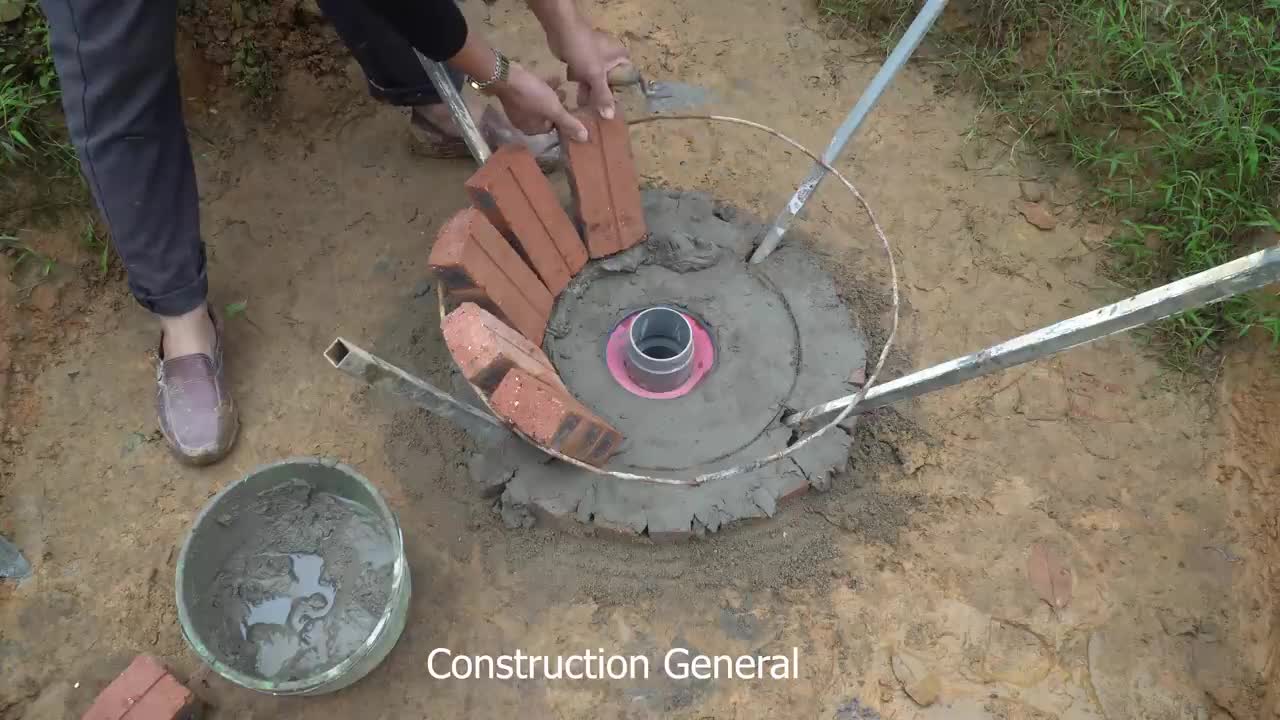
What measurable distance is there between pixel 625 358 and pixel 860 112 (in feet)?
3.43

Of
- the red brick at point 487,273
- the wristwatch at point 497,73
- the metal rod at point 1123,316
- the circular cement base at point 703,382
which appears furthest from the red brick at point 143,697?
the metal rod at point 1123,316

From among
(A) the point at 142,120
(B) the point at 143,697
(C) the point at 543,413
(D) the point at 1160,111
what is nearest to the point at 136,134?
(A) the point at 142,120

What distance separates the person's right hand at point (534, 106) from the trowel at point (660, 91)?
3.05 ft

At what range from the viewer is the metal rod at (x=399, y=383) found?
168 centimetres

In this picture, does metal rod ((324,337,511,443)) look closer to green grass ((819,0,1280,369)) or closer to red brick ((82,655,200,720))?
red brick ((82,655,200,720))

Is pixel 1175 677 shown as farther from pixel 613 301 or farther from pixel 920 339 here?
pixel 613 301

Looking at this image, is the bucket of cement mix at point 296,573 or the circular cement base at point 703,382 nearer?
the bucket of cement mix at point 296,573

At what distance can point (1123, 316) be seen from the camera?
1.67m

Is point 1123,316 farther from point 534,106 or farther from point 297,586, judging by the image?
point 297,586

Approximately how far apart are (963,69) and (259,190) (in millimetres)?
2924

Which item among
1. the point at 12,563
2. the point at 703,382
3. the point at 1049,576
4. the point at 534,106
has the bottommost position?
the point at 12,563

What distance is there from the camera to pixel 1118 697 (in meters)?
2.45

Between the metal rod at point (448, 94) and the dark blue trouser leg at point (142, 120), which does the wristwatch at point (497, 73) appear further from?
the dark blue trouser leg at point (142, 120)

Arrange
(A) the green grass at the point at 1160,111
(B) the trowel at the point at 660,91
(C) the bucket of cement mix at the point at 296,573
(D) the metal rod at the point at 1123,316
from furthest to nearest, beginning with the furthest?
(B) the trowel at the point at 660,91 → (A) the green grass at the point at 1160,111 → (C) the bucket of cement mix at the point at 296,573 → (D) the metal rod at the point at 1123,316
